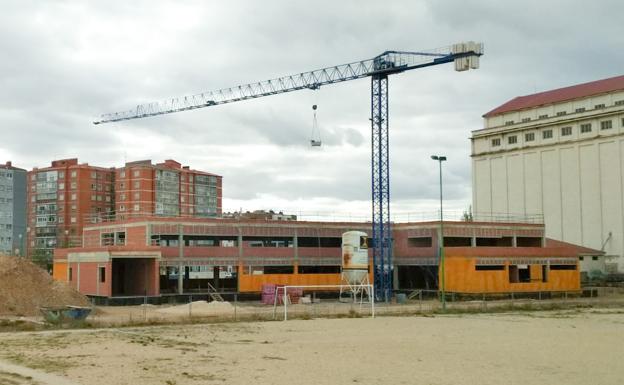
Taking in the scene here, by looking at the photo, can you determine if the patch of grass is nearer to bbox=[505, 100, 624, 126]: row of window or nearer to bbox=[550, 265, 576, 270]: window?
bbox=[550, 265, 576, 270]: window

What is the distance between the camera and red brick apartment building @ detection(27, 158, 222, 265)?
145125 millimetres

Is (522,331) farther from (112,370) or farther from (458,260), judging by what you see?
(458,260)

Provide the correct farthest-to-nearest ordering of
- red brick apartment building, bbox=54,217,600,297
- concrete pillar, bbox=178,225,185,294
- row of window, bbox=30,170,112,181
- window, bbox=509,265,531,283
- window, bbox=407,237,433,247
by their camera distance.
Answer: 1. row of window, bbox=30,170,112,181
2. window, bbox=407,237,433,247
3. window, bbox=509,265,531,283
4. red brick apartment building, bbox=54,217,600,297
5. concrete pillar, bbox=178,225,185,294

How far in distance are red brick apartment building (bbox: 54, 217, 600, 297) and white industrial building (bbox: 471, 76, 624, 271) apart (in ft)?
67.7

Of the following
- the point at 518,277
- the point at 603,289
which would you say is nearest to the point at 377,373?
the point at 518,277

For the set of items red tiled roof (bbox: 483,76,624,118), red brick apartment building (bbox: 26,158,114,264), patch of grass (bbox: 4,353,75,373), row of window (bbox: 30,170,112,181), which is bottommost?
patch of grass (bbox: 4,353,75,373)

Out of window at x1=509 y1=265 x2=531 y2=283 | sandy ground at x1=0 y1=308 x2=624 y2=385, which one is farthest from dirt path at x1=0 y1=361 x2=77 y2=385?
window at x1=509 y1=265 x2=531 y2=283

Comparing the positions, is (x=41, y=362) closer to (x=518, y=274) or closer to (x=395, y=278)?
(x=518, y=274)

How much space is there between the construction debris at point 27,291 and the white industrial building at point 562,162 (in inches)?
2899

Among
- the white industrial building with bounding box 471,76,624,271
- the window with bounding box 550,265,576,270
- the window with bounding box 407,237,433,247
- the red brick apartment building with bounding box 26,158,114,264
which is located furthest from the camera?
the red brick apartment building with bounding box 26,158,114,264

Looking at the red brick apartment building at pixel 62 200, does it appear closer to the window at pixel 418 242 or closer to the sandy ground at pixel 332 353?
the window at pixel 418 242

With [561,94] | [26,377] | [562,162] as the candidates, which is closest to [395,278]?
[562,162]

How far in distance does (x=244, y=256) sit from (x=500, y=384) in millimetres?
54907

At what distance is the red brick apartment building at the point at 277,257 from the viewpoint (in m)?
73.8
